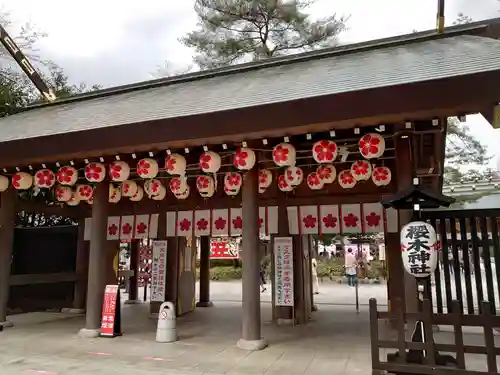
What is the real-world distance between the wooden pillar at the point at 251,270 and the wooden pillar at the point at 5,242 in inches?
247

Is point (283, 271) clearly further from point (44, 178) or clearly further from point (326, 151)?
point (44, 178)

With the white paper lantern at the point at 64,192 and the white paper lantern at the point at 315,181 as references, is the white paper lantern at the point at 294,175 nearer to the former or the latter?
the white paper lantern at the point at 315,181

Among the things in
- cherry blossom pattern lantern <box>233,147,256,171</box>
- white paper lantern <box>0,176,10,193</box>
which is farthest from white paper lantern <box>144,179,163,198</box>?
white paper lantern <box>0,176,10,193</box>

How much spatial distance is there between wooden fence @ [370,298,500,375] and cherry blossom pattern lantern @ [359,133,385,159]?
268cm

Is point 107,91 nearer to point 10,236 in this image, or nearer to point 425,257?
point 10,236

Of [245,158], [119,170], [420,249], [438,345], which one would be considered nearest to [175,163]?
[119,170]

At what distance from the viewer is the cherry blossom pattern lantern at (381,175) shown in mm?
7676

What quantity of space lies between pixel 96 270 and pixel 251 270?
11.8 feet

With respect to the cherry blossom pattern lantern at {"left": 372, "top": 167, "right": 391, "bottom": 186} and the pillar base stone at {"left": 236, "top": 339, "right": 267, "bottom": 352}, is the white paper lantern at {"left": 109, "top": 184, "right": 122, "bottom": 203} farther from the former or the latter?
the cherry blossom pattern lantern at {"left": 372, "top": 167, "right": 391, "bottom": 186}

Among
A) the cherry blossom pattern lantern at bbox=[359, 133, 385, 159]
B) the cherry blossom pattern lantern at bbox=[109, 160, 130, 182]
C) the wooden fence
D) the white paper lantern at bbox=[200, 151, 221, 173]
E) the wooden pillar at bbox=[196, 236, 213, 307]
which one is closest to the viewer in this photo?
the wooden fence

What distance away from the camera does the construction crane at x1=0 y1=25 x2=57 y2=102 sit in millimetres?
10750

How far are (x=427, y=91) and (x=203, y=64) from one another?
1704cm

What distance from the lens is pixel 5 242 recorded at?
9352mm

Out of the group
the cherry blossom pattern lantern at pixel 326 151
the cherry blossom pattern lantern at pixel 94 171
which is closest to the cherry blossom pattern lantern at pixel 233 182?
the cherry blossom pattern lantern at pixel 326 151
